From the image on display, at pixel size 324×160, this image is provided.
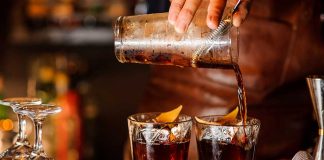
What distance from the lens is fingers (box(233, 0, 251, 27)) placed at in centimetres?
128

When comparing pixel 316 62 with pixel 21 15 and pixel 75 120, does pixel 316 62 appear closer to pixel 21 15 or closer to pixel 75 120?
pixel 75 120

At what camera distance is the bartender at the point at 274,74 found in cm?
206

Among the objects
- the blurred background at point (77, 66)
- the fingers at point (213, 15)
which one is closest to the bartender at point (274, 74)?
the fingers at point (213, 15)

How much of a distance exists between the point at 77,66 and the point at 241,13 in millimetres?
2777

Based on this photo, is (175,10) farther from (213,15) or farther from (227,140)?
(227,140)

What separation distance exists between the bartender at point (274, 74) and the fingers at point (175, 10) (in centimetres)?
63

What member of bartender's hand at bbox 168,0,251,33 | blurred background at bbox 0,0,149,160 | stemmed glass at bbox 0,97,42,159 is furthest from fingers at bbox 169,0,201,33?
blurred background at bbox 0,0,149,160

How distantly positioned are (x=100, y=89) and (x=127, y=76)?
20 centimetres

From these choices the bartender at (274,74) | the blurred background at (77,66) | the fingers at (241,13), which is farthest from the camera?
the blurred background at (77,66)

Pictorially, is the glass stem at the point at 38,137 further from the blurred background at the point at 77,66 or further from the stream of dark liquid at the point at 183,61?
the blurred background at the point at 77,66

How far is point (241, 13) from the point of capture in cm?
135

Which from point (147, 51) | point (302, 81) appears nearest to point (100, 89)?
point (302, 81)

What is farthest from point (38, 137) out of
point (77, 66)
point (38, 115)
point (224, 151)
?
point (77, 66)

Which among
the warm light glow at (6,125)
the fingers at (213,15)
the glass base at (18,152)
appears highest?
the fingers at (213,15)
